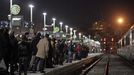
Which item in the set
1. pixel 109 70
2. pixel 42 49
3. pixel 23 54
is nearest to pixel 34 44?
pixel 42 49

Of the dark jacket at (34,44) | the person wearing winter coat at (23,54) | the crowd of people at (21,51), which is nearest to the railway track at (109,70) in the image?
the crowd of people at (21,51)

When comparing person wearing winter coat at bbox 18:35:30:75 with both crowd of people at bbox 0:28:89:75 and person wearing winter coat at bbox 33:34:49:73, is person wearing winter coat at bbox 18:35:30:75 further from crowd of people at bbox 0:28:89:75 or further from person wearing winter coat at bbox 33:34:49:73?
person wearing winter coat at bbox 33:34:49:73

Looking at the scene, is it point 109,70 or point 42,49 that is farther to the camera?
point 109,70

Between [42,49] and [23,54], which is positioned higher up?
[42,49]

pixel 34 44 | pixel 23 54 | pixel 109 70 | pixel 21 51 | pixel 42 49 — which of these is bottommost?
pixel 109 70

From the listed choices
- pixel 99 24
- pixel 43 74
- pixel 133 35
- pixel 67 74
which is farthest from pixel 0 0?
pixel 99 24

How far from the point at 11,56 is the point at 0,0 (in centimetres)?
5936

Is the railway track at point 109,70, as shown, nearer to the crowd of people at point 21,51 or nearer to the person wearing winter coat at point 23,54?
the crowd of people at point 21,51

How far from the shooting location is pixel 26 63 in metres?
20.8

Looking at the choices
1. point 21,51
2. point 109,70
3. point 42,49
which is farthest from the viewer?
point 109,70

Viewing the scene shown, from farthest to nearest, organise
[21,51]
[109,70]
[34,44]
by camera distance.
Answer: [109,70]
[34,44]
[21,51]

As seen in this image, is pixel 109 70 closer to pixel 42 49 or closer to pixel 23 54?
pixel 42 49

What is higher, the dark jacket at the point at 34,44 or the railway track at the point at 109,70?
the dark jacket at the point at 34,44

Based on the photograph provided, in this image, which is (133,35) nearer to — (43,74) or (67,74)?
(67,74)
